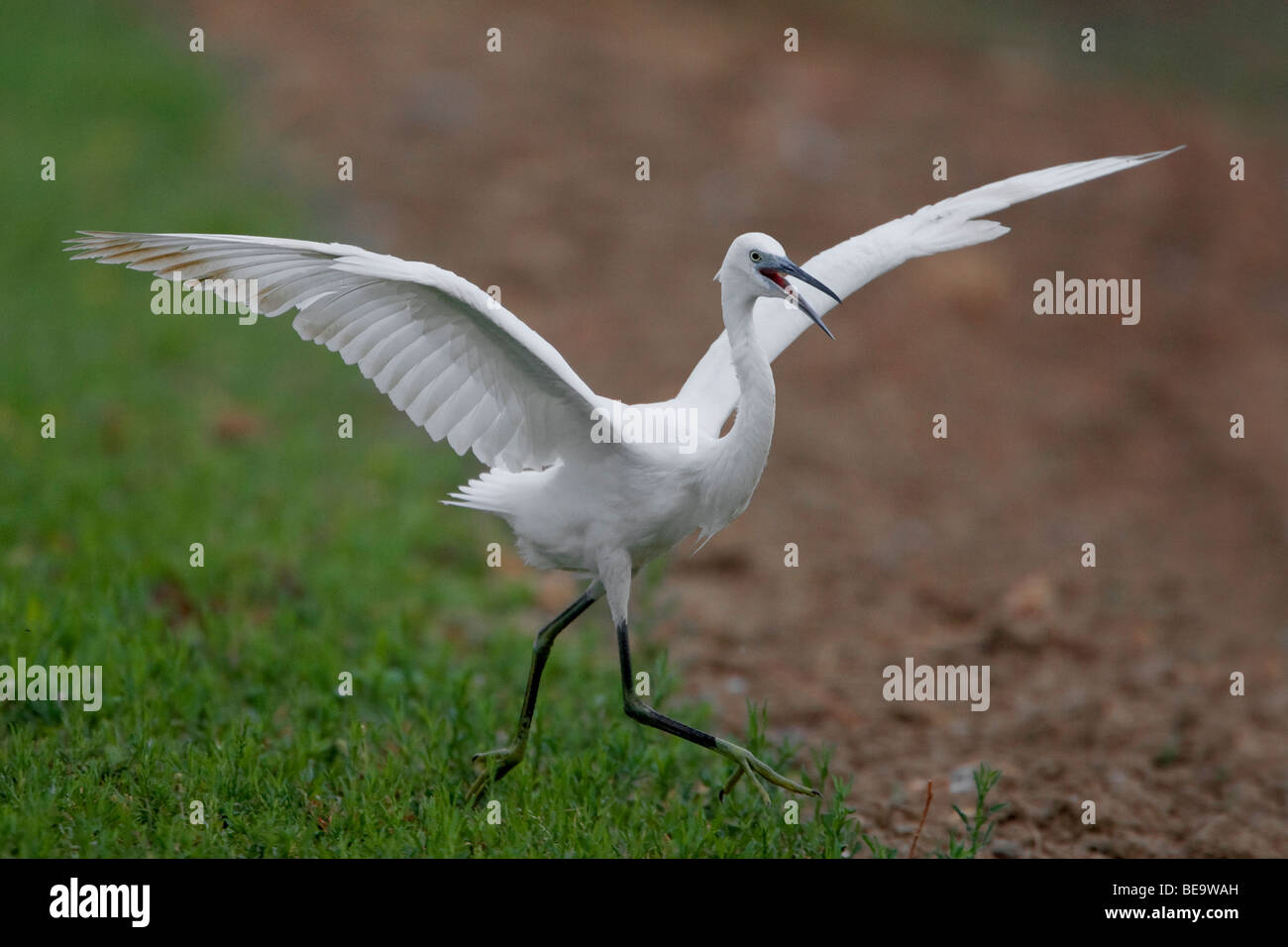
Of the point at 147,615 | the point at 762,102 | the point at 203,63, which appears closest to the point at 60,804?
the point at 147,615

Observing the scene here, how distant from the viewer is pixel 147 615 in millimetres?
6309

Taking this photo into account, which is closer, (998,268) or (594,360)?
(594,360)

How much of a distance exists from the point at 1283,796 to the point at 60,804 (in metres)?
4.92

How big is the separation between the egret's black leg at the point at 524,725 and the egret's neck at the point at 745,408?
81cm

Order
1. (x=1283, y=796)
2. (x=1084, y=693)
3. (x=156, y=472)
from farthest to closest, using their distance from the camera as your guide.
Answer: (x=156, y=472) → (x=1084, y=693) → (x=1283, y=796)

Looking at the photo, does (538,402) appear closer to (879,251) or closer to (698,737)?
(698,737)

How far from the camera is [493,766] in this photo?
5.02m

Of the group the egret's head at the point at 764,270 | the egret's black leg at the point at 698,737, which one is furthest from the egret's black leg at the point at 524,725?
the egret's head at the point at 764,270

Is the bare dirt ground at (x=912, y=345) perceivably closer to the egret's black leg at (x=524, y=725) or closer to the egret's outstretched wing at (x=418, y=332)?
the egret's black leg at (x=524, y=725)

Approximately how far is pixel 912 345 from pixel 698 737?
679 centimetres

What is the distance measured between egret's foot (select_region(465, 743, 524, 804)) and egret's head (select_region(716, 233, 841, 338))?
6.27ft

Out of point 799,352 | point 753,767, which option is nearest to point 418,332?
point 753,767

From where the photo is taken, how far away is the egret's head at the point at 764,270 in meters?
4.61

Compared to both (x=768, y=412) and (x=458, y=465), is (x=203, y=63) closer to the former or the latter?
(x=458, y=465)
